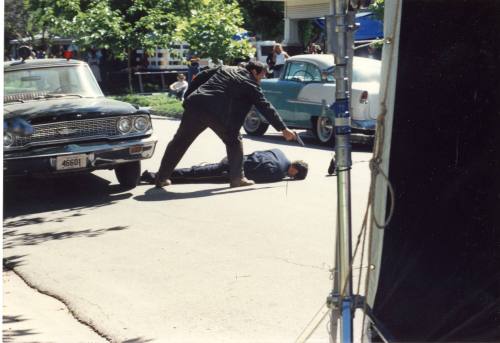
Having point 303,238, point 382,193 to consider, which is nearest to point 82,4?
point 303,238

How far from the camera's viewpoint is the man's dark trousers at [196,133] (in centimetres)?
1009

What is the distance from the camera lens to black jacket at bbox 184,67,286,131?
1002 cm

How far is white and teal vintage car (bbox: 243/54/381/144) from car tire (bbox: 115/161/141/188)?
14.6 ft

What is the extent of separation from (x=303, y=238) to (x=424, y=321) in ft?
14.0

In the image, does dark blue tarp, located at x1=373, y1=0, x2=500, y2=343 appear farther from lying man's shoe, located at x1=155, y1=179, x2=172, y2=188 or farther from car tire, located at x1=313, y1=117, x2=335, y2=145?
car tire, located at x1=313, y1=117, x2=335, y2=145

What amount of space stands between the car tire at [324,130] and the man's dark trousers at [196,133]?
4.74 meters

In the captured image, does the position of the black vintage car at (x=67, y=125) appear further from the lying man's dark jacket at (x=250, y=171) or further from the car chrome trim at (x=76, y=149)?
the lying man's dark jacket at (x=250, y=171)

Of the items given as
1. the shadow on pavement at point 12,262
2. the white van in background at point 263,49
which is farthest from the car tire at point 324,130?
the white van in background at point 263,49

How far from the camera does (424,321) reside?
3.48 m

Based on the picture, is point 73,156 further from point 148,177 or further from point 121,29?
point 121,29

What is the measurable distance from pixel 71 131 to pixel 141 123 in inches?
38.5

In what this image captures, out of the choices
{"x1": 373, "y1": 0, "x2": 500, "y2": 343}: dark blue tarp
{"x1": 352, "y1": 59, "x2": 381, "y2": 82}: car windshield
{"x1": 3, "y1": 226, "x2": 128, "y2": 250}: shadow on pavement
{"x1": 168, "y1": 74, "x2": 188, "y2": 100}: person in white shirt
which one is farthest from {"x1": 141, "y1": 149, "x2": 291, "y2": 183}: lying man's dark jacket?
{"x1": 168, "y1": 74, "x2": 188, "y2": 100}: person in white shirt

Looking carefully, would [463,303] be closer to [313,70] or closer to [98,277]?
[98,277]

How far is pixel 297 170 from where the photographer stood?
1077 cm
